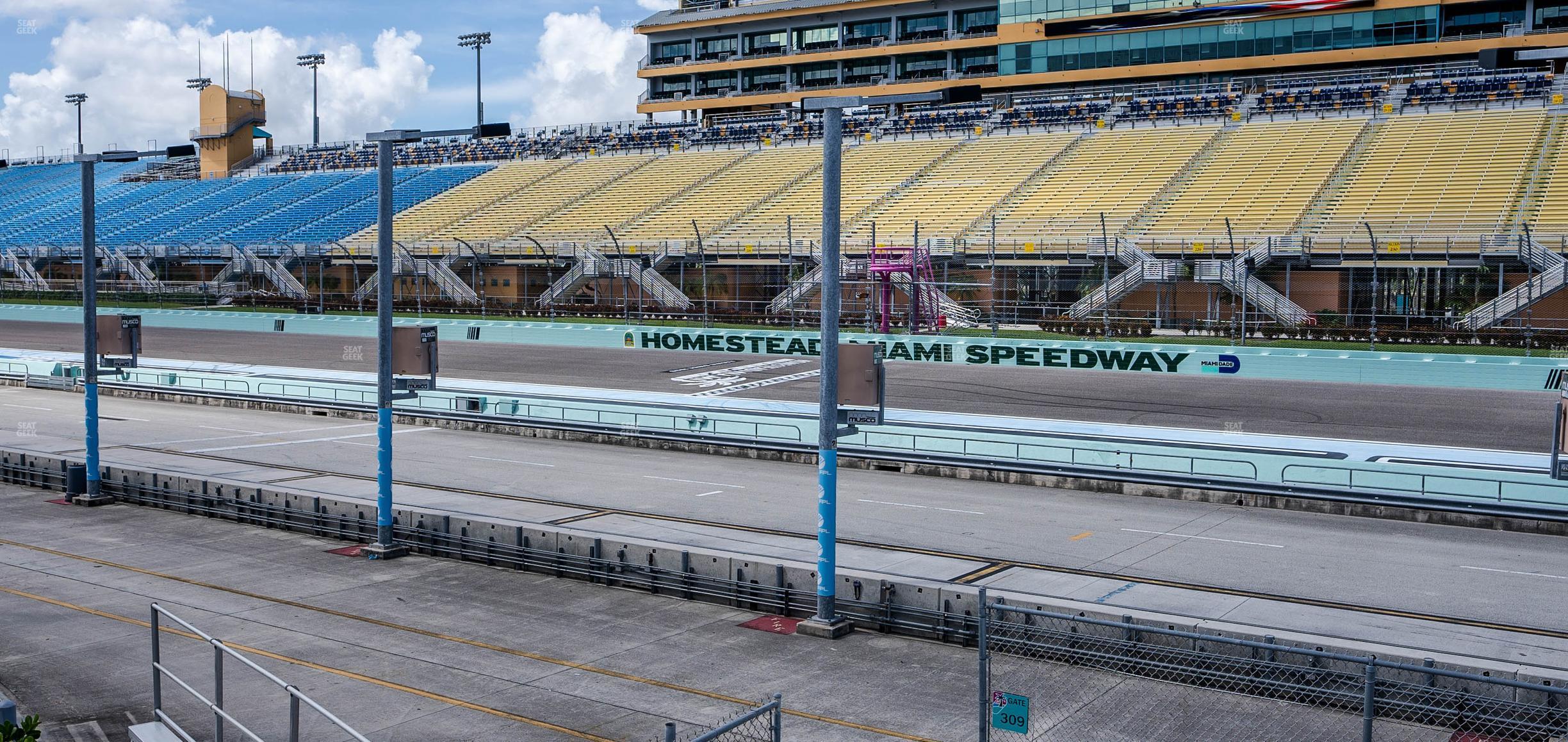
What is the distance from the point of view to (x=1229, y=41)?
71188 millimetres

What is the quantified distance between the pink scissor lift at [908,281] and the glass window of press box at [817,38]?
3983 cm

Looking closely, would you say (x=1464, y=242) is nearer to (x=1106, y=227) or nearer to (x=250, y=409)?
(x=1106, y=227)

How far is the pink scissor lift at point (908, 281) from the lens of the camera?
46.5 meters

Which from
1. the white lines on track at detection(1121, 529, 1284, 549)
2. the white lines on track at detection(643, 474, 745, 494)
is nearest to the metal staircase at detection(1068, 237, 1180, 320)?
the white lines on track at detection(643, 474, 745, 494)

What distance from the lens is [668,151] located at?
80875mm

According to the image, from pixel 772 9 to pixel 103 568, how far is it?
75239 mm

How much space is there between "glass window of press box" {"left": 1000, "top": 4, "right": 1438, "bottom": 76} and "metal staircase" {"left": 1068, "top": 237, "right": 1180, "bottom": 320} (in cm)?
2977

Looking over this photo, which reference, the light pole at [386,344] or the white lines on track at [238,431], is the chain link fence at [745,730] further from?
the white lines on track at [238,431]

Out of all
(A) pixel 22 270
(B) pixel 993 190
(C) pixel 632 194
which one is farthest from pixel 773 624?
(A) pixel 22 270

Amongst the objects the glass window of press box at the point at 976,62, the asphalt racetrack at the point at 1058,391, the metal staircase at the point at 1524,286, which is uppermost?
the glass window of press box at the point at 976,62

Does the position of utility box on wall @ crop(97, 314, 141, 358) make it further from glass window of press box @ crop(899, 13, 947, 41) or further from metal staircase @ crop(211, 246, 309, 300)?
glass window of press box @ crop(899, 13, 947, 41)

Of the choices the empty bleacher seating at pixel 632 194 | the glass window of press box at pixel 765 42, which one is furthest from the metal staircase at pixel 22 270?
the glass window of press box at pixel 765 42

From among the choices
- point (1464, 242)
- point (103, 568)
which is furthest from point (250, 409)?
point (1464, 242)

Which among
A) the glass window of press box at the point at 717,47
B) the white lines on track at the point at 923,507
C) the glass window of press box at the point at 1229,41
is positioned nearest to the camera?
Answer: the white lines on track at the point at 923,507
